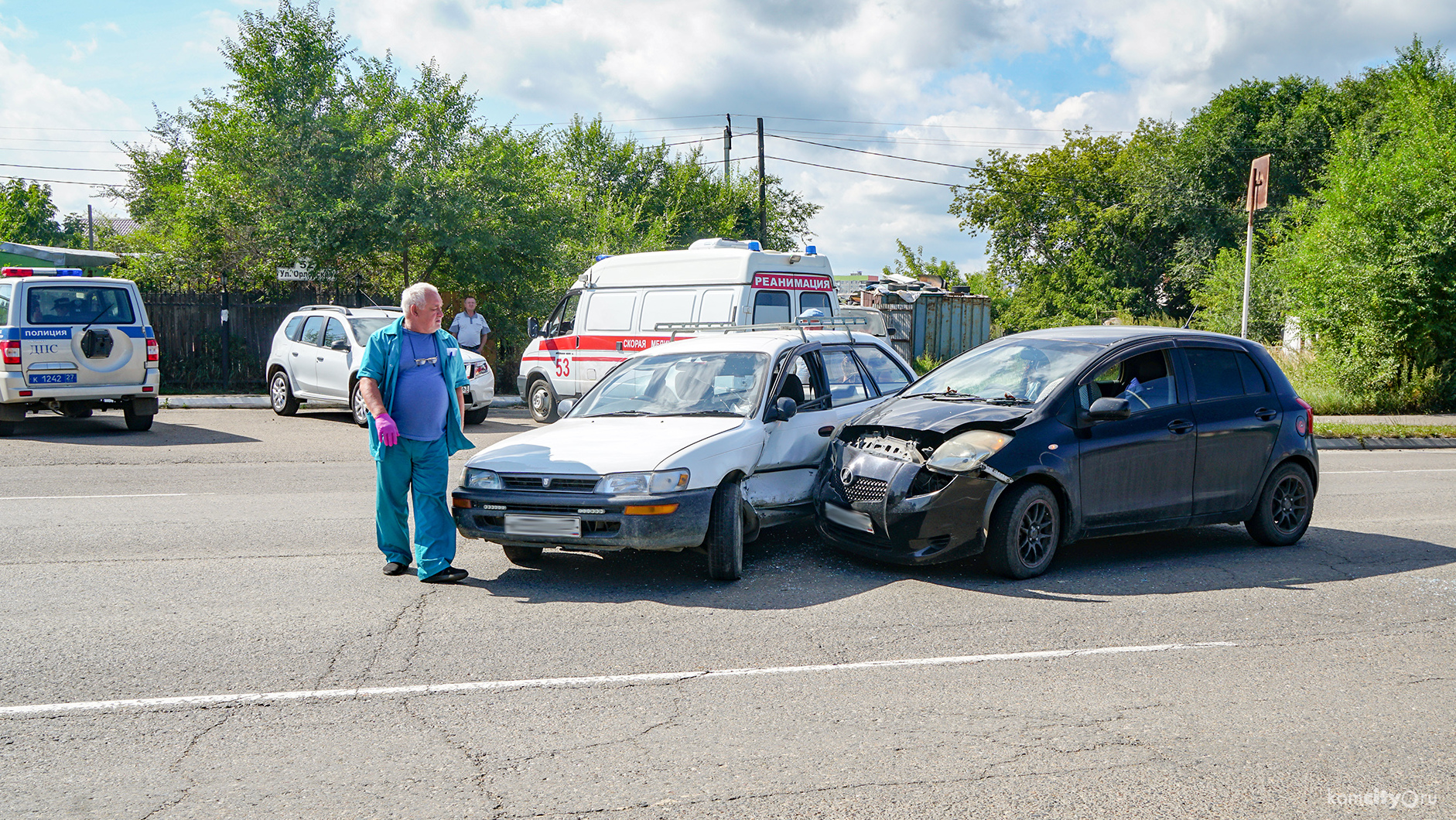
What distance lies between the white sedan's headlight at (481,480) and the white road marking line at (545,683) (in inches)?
74.6

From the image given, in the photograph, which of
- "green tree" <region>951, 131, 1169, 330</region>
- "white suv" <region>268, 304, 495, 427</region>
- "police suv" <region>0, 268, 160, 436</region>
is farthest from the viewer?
"green tree" <region>951, 131, 1169, 330</region>

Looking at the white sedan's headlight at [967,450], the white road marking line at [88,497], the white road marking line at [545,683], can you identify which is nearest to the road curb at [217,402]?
the white road marking line at [88,497]

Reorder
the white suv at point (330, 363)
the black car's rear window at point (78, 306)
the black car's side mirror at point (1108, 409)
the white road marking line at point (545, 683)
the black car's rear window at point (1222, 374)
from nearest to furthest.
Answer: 1. the white road marking line at point (545, 683)
2. the black car's side mirror at point (1108, 409)
3. the black car's rear window at point (1222, 374)
4. the black car's rear window at point (78, 306)
5. the white suv at point (330, 363)

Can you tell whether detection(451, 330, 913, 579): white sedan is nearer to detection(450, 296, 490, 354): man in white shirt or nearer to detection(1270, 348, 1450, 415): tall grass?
detection(450, 296, 490, 354): man in white shirt

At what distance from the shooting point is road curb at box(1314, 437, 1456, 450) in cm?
1611

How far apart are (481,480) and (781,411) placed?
2.05 m

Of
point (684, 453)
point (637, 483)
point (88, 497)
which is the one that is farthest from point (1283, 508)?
point (88, 497)

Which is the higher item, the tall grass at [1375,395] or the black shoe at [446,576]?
the tall grass at [1375,395]

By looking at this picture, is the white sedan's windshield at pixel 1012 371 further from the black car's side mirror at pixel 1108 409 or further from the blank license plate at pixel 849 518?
the blank license plate at pixel 849 518

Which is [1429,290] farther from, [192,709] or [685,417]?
[192,709]

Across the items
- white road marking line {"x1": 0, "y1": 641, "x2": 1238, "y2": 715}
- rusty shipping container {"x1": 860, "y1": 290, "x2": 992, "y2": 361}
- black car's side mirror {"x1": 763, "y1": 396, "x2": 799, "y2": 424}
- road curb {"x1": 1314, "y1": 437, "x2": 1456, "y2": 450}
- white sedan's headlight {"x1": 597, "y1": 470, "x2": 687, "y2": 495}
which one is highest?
rusty shipping container {"x1": 860, "y1": 290, "x2": 992, "y2": 361}

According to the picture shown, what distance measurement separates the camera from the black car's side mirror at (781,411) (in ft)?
23.5

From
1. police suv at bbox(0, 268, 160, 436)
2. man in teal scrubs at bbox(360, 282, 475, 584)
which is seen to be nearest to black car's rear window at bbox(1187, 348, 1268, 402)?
man in teal scrubs at bbox(360, 282, 475, 584)

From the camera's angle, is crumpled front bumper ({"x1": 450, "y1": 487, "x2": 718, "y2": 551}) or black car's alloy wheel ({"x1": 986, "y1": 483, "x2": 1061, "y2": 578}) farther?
black car's alloy wheel ({"x1": 986, "y1": 483, "x2": 1061, "y2": 578})
